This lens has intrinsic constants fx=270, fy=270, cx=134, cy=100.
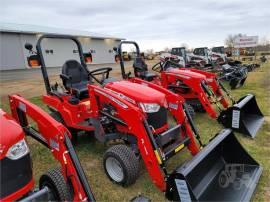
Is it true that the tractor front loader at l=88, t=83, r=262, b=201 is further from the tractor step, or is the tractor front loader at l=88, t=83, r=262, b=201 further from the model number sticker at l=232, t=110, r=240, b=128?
the model number sticker at l=232, t=110, r=240, b=128

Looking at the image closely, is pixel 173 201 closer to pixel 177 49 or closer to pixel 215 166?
pixel 215 166

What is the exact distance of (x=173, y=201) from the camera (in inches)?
117

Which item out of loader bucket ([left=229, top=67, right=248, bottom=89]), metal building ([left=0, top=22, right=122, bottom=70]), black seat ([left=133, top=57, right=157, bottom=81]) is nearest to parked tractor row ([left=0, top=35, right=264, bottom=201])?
black seat ([left=133, top=57, right=157, bottom=81])

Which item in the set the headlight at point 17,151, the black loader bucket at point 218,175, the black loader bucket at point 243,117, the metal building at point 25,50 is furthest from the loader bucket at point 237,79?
the metal building at point 25,50

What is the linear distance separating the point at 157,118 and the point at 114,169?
2.97 feet

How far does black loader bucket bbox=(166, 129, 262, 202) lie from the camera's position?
2693mm

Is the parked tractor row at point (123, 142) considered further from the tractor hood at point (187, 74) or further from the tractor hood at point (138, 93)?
the tractor hood at point (187, 74)

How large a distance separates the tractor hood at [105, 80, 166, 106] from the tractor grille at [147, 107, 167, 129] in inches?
4.6

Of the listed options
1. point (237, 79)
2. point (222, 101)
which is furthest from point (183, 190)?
point (237, 79)

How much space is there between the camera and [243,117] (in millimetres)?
5406

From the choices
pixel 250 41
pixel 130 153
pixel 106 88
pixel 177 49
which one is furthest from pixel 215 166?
pixel 250 41

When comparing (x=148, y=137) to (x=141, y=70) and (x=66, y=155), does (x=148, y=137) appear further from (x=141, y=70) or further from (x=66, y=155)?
(x=141, y=70)

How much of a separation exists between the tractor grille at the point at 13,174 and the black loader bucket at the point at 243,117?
3.99 metres

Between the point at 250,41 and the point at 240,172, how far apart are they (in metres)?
27.9
